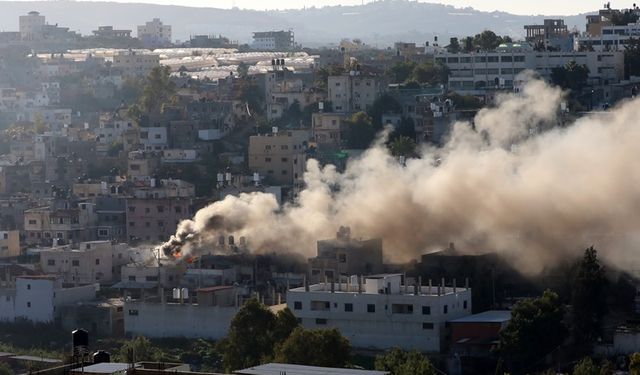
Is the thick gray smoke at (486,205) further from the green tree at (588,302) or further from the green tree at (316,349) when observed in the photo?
the green tree at (316,349)

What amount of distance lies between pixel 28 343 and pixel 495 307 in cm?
746

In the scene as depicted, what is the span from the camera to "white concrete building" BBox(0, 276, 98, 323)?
37188 millimetres

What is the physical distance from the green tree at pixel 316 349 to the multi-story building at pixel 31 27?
6842 cm

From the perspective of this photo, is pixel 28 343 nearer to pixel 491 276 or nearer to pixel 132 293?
pixel 132 293

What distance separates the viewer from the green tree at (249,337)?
30.1m

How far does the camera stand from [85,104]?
68.2 metres

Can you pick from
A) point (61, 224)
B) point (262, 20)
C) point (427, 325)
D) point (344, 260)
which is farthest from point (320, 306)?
point (262, 20)

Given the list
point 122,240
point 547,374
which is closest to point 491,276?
point 547,374

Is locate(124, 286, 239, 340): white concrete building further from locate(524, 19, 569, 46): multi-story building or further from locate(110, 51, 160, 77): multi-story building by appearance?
locate(110, 51, 160, 77): multi-story building

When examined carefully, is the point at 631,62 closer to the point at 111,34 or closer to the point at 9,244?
the point at 9,244

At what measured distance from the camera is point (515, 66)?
174 feet

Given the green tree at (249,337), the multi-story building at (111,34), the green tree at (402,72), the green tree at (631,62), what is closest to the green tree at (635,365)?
the green tree at (249,337)

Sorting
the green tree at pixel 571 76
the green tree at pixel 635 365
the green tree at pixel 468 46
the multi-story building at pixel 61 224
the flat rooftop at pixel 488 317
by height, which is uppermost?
the green tree at pixel 468 46

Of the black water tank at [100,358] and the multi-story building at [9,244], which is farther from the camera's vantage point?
the multi-story building at [9,244]
